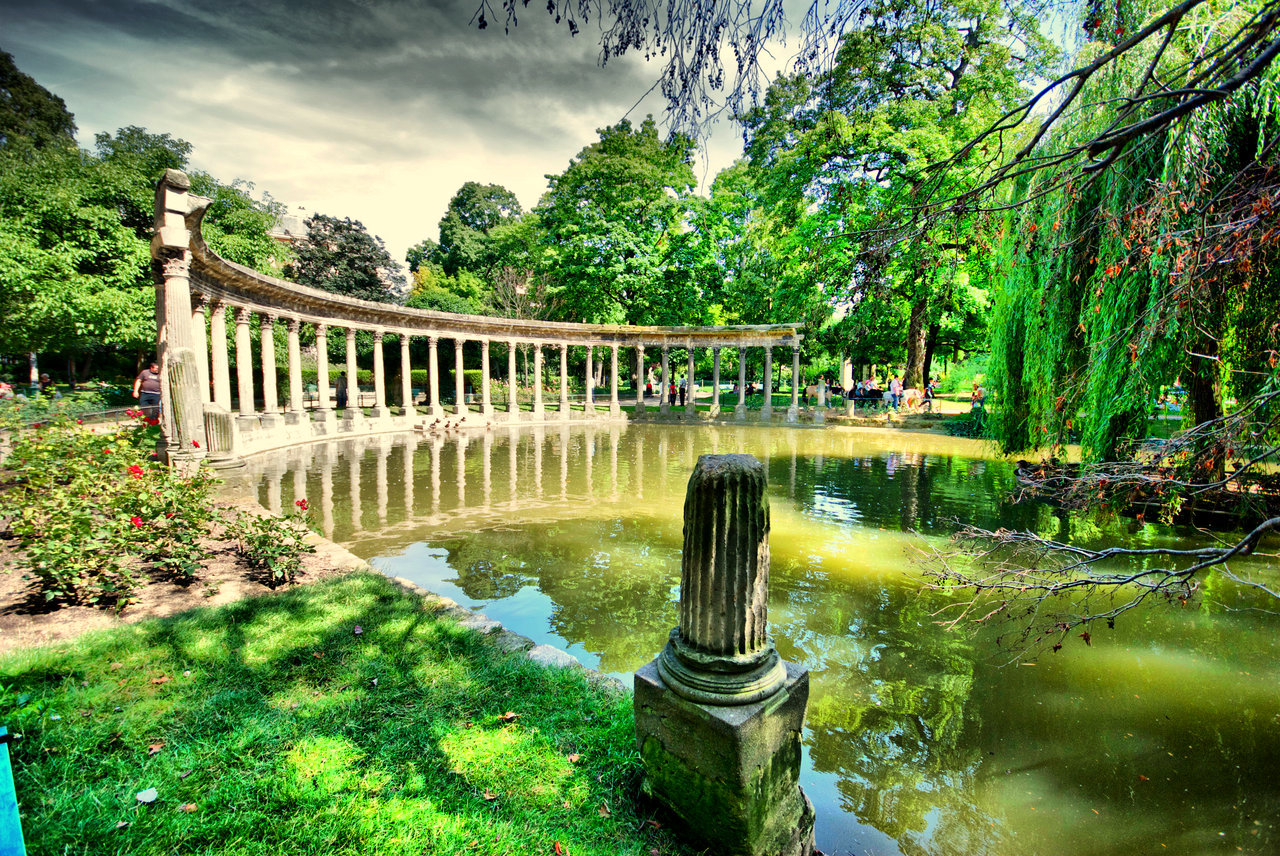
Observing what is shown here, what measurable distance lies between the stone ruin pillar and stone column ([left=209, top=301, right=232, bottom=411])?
17.0m

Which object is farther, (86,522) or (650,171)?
(650,171)

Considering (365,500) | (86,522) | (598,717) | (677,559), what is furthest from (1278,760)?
(365,500)

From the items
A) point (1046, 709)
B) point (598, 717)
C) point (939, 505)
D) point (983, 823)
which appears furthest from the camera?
point (939, 505)

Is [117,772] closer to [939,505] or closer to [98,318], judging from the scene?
[939,505]

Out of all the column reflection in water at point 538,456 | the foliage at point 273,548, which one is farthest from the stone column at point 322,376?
the foliage at point 273,548

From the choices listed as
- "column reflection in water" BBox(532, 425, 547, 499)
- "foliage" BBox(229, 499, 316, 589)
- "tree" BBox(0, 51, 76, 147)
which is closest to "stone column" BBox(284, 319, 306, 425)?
"column reflection in water" BBox(532, 425, 547, 499)

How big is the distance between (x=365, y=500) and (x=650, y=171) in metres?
25.1

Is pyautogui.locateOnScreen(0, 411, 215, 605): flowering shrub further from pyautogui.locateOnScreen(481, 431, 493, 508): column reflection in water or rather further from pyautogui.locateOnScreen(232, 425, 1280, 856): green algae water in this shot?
pyautogui.locateOnScreen(481, 431, 493, 508): column reflection in water

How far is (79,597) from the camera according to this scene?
461 centimetres

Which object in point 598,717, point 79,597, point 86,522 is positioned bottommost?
point 598,717

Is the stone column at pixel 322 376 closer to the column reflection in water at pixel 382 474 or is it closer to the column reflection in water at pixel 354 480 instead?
the column reflection in water at pixel 354 480

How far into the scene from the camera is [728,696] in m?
2.65

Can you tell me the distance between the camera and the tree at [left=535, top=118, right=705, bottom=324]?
29.8m

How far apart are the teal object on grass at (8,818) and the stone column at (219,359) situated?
54.5 feet
